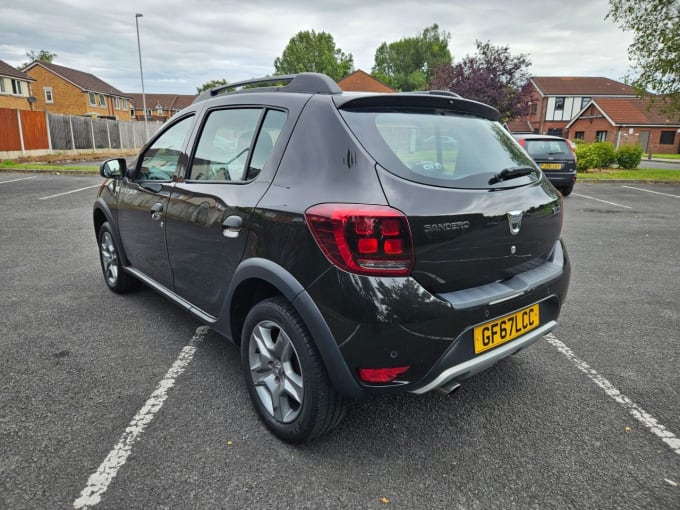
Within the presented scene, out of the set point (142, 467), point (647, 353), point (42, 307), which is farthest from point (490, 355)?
point (42, 307)

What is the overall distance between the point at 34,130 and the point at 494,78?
86.5ft

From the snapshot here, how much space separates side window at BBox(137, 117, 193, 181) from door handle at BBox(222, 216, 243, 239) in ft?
2.97

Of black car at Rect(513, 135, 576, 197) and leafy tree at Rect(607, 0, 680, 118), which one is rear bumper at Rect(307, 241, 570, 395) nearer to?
black car at Rect(513, 135, 576, 197)

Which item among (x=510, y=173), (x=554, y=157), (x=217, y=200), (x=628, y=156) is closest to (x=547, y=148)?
(x=554, y=157)

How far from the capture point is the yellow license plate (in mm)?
2152

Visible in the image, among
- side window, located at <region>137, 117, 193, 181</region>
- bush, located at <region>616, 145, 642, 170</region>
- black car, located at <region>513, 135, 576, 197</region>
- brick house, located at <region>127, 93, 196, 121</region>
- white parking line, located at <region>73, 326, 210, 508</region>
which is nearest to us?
white parking line, located at <region>73, 326, 210, 508</region>

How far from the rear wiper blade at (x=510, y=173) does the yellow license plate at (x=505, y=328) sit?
0.68 m

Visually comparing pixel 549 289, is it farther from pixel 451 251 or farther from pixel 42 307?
pixel 42 307

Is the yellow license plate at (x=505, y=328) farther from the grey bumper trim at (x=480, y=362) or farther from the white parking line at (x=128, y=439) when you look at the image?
the white parking line at (x=128, y=439)

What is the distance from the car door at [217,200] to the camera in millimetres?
2484

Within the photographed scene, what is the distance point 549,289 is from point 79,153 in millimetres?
29839

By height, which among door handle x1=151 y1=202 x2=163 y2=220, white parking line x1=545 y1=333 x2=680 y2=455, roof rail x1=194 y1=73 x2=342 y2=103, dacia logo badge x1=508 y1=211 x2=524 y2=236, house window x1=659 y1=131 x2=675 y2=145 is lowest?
white parking line x1=545 y1=333 x2=680 y2=455

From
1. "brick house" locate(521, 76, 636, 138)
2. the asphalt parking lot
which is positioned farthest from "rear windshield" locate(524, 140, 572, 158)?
"brick house" locate(521, 76, 636, 138)

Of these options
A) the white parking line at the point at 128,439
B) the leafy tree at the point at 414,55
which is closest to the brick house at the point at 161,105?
the leafy tree at the point at 414,55
